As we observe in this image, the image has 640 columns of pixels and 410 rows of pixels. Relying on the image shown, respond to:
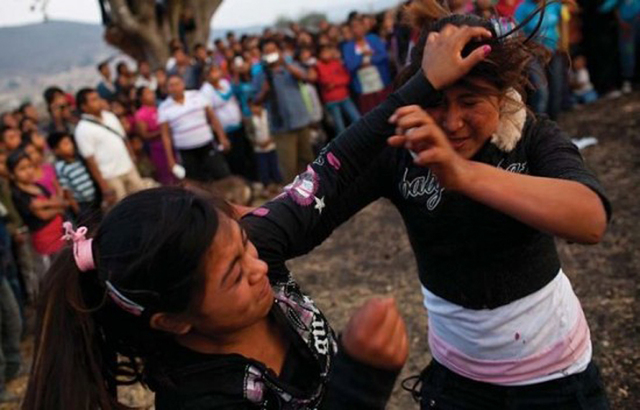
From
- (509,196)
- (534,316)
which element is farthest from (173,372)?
(534,316)

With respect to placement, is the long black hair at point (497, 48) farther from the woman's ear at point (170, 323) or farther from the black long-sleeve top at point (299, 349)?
the woman's ear at point (170, 323)

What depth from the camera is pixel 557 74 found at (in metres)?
7.39

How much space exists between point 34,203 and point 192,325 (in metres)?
3.88

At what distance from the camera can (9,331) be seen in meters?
4.12

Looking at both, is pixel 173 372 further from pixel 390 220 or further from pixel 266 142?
pixel 266 142

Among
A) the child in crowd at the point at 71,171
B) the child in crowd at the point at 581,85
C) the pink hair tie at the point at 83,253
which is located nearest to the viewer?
the pink hair tie at the point at 83,253

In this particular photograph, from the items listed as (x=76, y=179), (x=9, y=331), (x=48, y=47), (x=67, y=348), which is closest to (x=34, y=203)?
(x=76, y=179)

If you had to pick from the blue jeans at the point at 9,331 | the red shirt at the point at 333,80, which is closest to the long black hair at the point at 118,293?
the blue jeans at the point at 9,331

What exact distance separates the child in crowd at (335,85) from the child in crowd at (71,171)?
3.35 m

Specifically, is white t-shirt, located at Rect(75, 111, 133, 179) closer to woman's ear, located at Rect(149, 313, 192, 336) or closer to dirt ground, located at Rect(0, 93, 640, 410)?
dirt ground, located at Rect(0, 93, 640, 410)

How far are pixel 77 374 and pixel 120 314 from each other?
0.14m

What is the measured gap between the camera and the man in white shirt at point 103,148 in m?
5.38

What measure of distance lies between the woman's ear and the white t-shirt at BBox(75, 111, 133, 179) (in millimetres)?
4487

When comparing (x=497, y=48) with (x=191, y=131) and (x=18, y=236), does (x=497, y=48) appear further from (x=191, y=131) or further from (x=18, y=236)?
(x=191, y=131)
